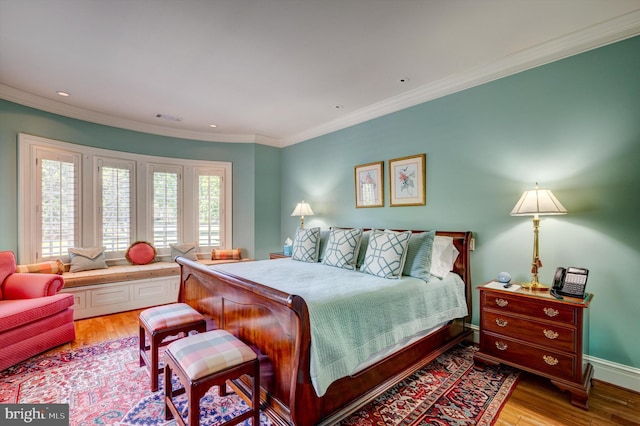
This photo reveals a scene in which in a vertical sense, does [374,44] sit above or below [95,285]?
above

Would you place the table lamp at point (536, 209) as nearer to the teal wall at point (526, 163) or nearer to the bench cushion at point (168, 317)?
the teal wall at point (526, 163)

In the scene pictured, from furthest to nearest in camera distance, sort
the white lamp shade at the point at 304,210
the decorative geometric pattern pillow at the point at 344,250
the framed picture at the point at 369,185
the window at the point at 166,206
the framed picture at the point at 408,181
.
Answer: the window at the point at 166,206
the white lamp shade at the point at 304,210
the framed picture at the point at 369,185
the framed picture at the point at 408,181
the decorative geometric pattern pillow at the point at 344,250

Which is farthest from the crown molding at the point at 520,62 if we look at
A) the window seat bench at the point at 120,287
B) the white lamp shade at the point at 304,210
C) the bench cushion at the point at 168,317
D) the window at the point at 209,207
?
the window seat bench at the point at 120,287

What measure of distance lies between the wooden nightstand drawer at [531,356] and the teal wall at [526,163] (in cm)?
57

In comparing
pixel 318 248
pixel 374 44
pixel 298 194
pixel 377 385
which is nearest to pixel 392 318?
pixel 377 385

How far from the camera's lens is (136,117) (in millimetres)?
4449

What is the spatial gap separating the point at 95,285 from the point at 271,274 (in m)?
2.80

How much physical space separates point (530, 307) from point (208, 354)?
2384 mm

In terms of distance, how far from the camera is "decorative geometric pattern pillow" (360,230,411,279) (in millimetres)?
2631

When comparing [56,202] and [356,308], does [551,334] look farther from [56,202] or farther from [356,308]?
[56,202]

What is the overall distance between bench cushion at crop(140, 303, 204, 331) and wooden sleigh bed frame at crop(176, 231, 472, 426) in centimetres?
21

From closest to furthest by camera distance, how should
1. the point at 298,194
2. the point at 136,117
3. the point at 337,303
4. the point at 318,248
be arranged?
the point at 337,303
the point at 318,248
the point at 136,117
the point at 298,194

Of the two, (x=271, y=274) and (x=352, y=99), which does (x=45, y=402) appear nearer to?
(x=271, y=274)

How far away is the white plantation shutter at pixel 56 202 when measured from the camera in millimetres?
3834
